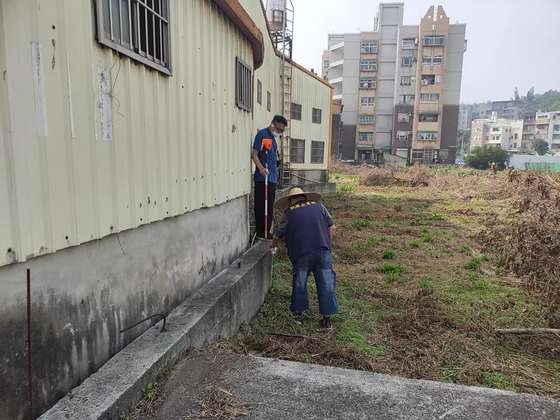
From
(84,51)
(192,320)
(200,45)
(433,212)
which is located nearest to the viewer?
(84,51)

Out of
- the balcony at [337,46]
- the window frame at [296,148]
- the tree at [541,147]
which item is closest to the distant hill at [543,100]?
the tree at [541,147]

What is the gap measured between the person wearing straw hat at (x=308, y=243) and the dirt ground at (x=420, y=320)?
1.15 ft

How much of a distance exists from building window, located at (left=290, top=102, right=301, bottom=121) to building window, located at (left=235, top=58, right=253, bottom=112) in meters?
14.1

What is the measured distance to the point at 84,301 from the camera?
90.0 inches

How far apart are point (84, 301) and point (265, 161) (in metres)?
Result: 4.06

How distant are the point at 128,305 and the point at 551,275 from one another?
5299mm

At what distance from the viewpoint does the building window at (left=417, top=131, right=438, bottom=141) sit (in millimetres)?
52969

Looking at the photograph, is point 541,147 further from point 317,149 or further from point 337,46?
point 317,149

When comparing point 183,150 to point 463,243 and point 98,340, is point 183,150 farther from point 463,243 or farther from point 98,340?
point 463,243

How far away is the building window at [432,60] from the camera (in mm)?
52562

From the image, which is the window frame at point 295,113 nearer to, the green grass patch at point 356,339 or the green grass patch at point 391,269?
the green grass patch at point 391,269

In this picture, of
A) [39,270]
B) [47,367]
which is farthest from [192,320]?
[39,270]

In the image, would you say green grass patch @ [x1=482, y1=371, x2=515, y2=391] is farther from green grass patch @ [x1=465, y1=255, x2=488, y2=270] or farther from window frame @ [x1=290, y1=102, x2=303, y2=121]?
window frame @ [x1=290, y1=102, x2=303, y2=121]

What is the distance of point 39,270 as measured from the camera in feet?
6.33
